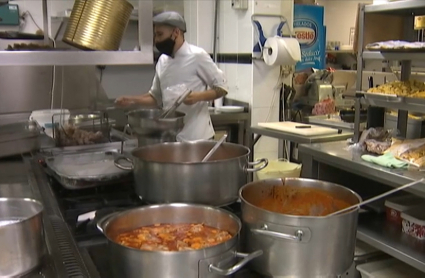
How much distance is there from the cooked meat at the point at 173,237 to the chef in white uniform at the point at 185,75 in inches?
68.6

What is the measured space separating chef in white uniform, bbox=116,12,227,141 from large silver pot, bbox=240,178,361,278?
191cm

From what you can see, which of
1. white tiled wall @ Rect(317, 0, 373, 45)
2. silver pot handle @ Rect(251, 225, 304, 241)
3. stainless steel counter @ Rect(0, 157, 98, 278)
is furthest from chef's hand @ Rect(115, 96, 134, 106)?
white tiled wall @ Rect(317, 0, 373, 45)

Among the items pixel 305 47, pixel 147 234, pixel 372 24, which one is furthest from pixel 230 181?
pixel 305 47

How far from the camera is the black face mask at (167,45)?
2865mm

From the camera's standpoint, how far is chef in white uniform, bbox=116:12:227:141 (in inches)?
111

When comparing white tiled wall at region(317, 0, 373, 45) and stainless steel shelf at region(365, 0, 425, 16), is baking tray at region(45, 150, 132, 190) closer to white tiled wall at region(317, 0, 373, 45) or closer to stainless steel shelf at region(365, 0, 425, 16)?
stainless steel shelf at region(365, 0, 425, 16)

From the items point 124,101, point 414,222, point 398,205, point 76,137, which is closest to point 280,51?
point 124,101

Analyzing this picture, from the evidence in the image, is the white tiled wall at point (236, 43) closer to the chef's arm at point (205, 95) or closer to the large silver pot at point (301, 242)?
the chef's arm at point (205, 95)

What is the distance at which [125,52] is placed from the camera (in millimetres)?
1158

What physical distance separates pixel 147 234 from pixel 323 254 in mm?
416

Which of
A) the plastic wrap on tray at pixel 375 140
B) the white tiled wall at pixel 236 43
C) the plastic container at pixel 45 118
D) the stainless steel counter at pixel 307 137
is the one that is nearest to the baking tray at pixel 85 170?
the plastic container at pixel 45 118

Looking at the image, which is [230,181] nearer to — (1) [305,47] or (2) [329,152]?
(2) [329,152]

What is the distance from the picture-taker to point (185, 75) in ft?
9.60

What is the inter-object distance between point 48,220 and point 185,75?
188 cm
